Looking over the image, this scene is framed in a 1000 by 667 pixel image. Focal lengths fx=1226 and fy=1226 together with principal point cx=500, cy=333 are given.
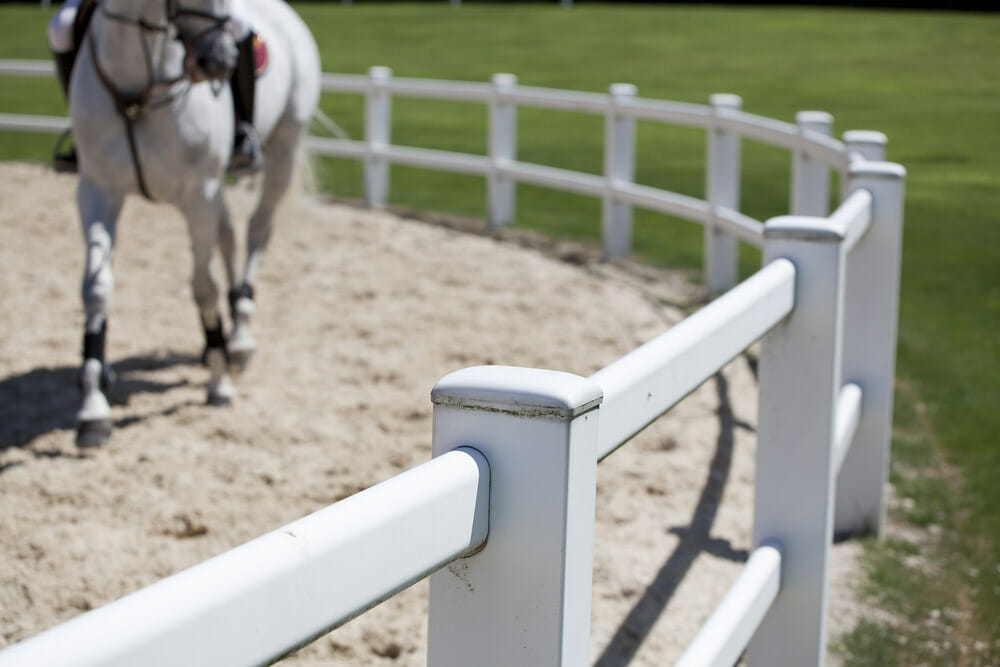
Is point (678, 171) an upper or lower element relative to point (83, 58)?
lower

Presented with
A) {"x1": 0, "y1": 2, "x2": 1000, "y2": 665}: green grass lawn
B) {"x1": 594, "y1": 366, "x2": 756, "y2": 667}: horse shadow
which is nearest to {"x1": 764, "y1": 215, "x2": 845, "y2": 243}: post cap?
{"x1": 594, "y1": 366, "x2": 756, "y2": 667}: horse shadow

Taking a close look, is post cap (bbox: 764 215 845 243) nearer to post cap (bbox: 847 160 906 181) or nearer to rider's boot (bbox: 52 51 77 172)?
post cap (bbox: 847 160 906 181)

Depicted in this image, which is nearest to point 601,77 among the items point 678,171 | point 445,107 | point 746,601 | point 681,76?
point 681,76

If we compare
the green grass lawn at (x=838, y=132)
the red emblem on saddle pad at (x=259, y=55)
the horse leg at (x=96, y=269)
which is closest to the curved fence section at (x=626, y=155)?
the green grass lawn at (x=838, y=132)

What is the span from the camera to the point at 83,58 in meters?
5.45

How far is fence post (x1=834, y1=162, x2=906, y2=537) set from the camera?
406cm

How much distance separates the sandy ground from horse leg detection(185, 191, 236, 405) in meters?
0.13

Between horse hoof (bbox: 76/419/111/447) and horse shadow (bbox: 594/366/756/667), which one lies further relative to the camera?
horse hoof (bbox: 76/419/111/447)

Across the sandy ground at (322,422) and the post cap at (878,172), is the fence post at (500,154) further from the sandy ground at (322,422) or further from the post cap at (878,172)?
the post cap at (878,172)

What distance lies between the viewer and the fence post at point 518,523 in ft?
4.43

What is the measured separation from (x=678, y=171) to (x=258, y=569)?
1347 cm

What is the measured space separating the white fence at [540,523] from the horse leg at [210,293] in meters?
2.98

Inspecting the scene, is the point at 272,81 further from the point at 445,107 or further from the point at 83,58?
the point at 445,107

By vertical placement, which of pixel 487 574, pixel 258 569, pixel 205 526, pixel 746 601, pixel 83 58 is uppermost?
pixel 83 58
